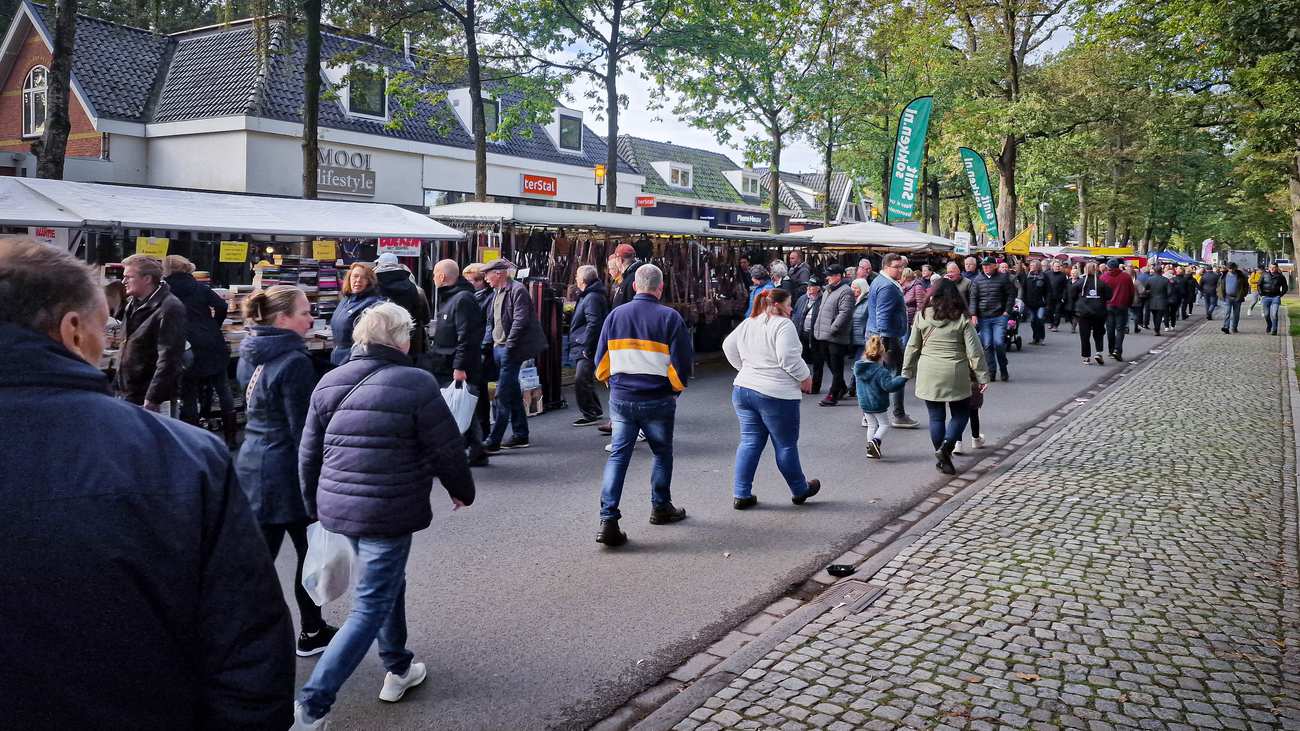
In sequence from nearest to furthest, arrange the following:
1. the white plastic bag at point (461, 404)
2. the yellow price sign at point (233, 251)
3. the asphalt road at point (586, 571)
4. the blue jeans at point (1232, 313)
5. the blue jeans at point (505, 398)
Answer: the asphalt road at point (586, 571) → the white plastic bag at point (461, 404) → the blue jeans at point (505, 398) → the yellow price sign at point (233, 251) → the blue jeans at point (1232, 313)

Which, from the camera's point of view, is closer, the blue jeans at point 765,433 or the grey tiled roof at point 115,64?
the blue jeans at point 765,433

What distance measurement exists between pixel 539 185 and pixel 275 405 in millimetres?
31023

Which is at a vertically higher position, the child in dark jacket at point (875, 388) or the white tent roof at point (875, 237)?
the white tent roof at point (875, 237)

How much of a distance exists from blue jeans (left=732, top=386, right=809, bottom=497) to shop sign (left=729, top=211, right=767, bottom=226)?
46.5 meters

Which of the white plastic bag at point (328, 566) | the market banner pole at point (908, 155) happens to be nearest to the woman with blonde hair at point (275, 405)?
the white plastic bag at point (328, 566)

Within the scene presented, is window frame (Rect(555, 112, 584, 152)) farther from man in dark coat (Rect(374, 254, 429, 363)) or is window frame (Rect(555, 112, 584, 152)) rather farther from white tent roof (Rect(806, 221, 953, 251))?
man in dark coat (Rect(374, 254, 429, 363))

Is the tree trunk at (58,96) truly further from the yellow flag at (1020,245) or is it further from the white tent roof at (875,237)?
the yellow flag at (1020,245)

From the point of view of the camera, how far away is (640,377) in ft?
21.8

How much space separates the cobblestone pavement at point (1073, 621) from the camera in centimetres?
418

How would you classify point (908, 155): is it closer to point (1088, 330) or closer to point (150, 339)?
point (1088, 330)

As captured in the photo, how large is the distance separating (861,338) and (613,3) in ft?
32.7

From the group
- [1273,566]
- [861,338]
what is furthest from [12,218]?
[1273,566]

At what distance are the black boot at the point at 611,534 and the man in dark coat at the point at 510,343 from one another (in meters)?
3.25

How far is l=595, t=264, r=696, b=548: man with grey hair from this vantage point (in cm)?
652
